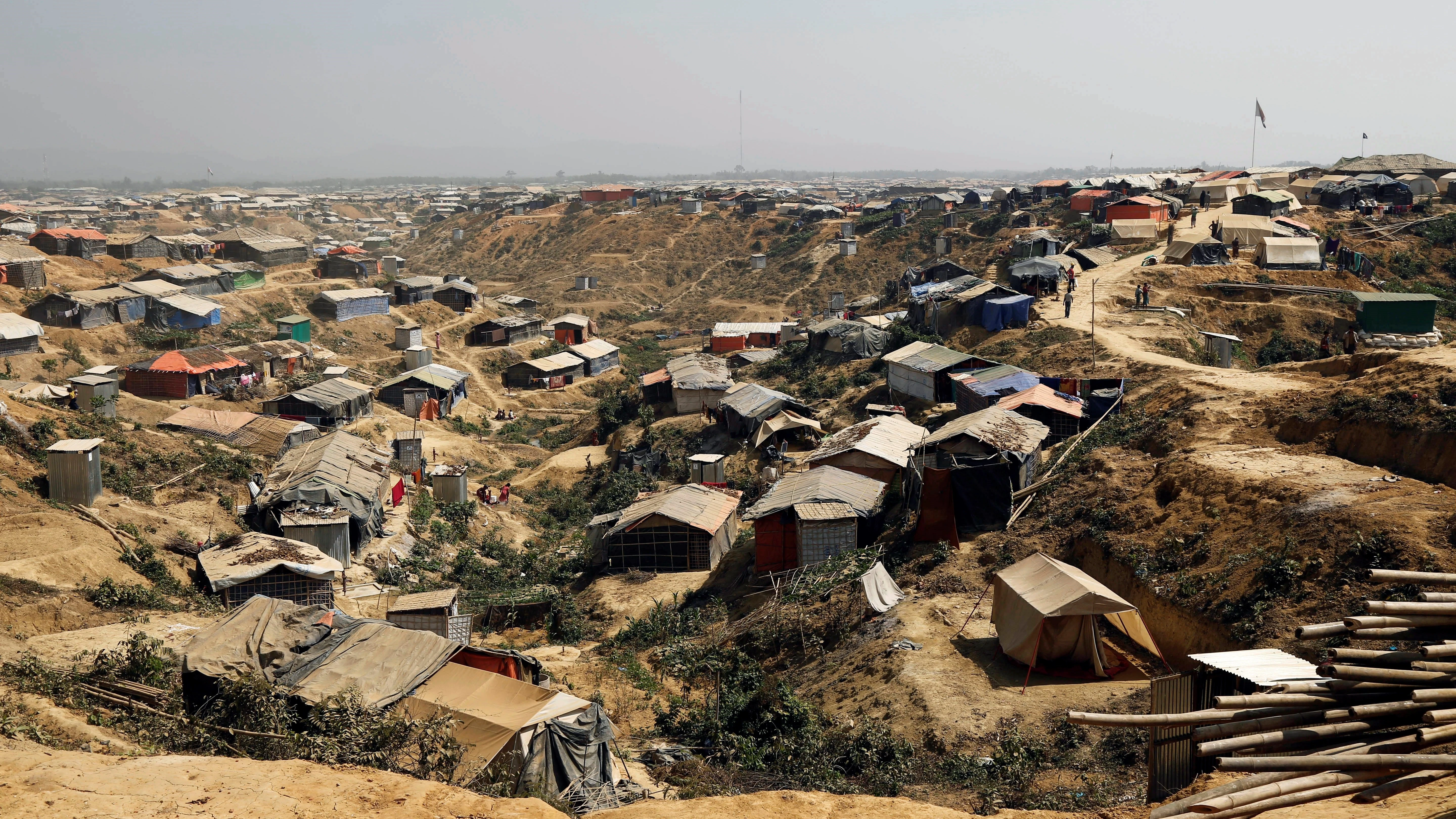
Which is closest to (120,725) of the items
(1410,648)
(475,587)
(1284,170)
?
(475,587)

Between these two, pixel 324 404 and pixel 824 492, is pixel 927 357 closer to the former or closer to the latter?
pixel 824 492

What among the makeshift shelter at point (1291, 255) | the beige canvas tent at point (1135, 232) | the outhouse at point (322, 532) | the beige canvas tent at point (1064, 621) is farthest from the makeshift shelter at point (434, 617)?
the beige canvas tent at point (1135, 232)

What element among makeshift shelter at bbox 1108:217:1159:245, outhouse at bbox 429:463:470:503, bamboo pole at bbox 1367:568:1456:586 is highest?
makeshift shelter at bbox 1108:217:1159:245

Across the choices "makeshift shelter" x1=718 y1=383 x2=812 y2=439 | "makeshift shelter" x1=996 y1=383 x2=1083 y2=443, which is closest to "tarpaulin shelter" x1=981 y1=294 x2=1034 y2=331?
"makeshift shelter" x1=718 y1=383 x2=812 y2=439

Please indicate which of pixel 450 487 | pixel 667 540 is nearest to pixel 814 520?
pixel 667 540

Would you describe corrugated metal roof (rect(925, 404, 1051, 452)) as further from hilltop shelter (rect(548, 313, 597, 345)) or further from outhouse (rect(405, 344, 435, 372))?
hilltop shelter (rect(548, 313, 597, 345))

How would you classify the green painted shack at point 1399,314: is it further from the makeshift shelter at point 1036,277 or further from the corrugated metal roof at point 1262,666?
the corrugated metal roof at point 1262,666
